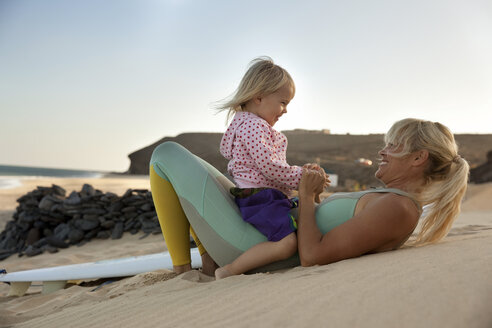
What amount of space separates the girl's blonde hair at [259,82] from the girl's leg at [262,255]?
2.77ft

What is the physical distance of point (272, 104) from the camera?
7.79ft

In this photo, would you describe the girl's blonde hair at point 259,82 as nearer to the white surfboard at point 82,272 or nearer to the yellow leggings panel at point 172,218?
the yellow leggings panel at point 172,218

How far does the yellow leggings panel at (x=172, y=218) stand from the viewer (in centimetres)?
236

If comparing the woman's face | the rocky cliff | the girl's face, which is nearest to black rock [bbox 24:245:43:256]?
the girl's face

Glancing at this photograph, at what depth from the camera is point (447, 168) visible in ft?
7.29

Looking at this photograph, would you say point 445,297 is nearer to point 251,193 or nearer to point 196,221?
point 251,193

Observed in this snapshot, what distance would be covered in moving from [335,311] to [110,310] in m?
1.16

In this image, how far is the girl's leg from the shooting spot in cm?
205

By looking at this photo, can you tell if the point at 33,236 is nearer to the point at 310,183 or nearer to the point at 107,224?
the point at 107,224

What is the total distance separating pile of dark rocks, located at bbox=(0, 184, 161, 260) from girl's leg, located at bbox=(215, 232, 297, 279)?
14.9 feet

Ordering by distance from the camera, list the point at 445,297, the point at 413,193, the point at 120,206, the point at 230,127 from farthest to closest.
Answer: the point at 120,206 → the point at 230,127 → the point at 413,193 → the point at 445,297

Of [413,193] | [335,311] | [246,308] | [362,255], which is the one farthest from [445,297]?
[413,193]

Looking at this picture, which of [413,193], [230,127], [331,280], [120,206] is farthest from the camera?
[120,206]

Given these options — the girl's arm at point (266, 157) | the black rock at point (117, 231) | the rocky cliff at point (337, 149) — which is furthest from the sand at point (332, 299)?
the rocky cliff at point (337, 149)
